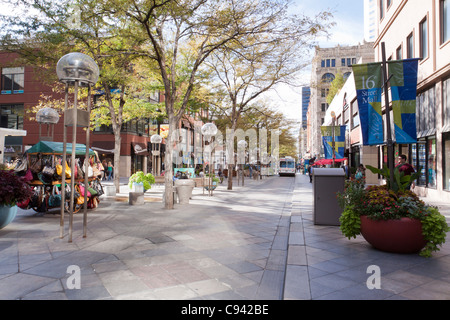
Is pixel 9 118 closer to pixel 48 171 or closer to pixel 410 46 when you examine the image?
pixel 48 171

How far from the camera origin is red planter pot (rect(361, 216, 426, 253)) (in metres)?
4.85

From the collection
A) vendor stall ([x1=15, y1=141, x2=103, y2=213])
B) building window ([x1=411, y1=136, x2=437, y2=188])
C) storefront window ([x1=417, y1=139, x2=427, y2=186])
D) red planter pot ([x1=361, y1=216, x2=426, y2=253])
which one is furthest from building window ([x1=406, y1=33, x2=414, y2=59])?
vendor stall ([x1=15, y1=141, x2=103, y2=213])

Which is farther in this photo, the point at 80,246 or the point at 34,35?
the point at 34,35

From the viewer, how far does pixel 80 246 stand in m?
5.79

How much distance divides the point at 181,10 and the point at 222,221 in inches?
243

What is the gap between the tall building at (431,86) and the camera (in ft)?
42.8

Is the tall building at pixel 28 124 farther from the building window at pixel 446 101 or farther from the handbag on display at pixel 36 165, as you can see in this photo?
the handbag on display at pixel 36 165

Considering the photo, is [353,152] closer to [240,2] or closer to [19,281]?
[240,2]

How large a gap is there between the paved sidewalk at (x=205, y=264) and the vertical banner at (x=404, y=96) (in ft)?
19.1

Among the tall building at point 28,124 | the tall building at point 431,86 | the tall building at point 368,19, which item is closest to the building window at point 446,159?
the tall building at point 431,86

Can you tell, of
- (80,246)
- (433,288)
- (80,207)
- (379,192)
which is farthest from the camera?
(80,207)

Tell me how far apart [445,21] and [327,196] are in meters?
10.8

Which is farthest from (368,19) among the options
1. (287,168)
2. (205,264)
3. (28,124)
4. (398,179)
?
(205,264)
